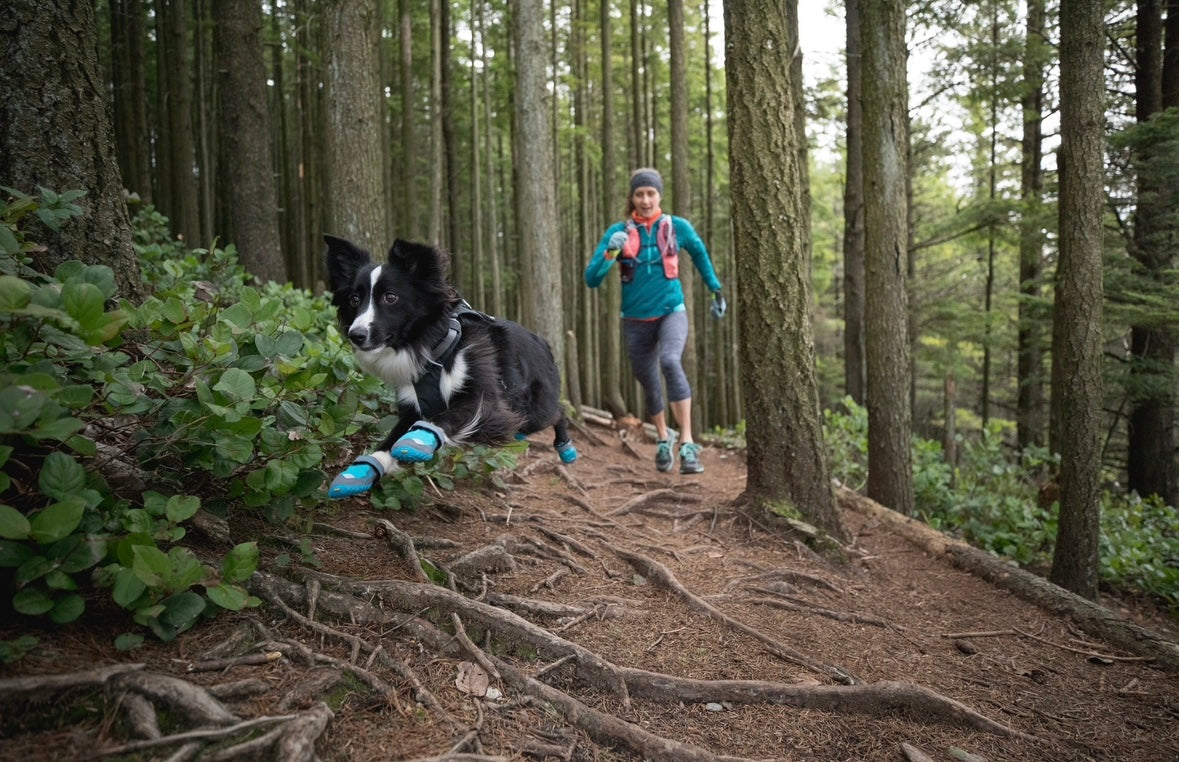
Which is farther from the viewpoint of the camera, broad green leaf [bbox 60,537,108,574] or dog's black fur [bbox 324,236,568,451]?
dog's black fur [bbox 324,236,568,451]

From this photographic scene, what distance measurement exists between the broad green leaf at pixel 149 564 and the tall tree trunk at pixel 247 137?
807 centimetres

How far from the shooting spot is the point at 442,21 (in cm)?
1535

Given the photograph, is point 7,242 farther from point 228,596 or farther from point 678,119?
point 678,119

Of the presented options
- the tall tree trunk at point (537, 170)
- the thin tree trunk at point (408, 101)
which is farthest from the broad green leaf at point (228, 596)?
the thin tree trunk at point (408, 101)

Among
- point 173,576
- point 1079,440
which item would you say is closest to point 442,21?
point 1079,440

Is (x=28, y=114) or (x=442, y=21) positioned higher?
(x=442, y=21)

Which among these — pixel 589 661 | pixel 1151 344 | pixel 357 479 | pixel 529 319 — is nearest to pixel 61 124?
pixel 357 479

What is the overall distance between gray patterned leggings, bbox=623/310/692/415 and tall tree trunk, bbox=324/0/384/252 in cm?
325

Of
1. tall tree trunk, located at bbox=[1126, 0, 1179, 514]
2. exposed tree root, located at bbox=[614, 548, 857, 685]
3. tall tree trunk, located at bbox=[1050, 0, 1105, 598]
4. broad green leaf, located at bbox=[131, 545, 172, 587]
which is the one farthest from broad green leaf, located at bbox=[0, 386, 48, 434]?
tall tree trunk, located at bbox=[1126, 0, 1179, 514]

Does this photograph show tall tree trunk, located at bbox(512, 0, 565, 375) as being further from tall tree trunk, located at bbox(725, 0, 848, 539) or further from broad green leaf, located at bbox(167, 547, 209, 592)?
broad green leaf, located at bbox(167, 547, 209, 592)

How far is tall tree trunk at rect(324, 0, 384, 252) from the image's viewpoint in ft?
23.1

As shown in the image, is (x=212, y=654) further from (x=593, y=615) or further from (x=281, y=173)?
(x=281, y=173)

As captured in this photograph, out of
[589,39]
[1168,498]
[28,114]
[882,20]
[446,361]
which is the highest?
[589,39]

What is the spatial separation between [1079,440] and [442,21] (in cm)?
1508
